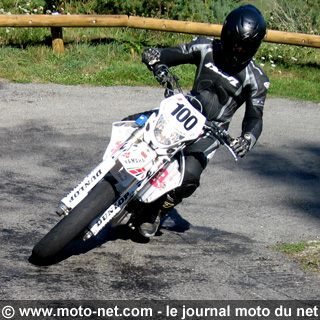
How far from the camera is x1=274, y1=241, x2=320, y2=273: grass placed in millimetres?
5281

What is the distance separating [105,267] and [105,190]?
594mm

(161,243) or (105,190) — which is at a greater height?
(105,190)

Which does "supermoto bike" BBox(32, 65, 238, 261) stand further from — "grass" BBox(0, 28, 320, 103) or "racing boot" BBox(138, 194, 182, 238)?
"grass" BBox(0, 28, 320, 103)

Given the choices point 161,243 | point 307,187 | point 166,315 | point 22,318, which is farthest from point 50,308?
point 307,187

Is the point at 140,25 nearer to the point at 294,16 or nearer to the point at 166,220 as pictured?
the point at 294,16

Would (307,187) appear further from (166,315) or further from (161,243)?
(166,315)

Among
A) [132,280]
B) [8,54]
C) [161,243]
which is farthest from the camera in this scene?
[8,54]

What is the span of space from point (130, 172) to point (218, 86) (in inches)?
59.4

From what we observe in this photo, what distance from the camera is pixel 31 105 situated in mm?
10461

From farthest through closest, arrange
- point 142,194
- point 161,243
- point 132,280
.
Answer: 1. point 161,243
2. point 142,194
3. point 132,280

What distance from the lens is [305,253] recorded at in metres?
5.58

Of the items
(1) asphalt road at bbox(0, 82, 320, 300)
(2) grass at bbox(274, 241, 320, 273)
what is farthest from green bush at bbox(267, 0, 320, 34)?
(2) grass at bbox(274, 241, 320, 273)

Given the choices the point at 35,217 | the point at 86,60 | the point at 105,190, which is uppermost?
the point at 105,190

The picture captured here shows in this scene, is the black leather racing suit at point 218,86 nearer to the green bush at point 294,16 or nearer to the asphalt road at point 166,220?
the asphalt road at point 166,220
